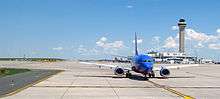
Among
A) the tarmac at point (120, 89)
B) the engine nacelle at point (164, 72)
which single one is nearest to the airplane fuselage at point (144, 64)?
the tarmac at point (120, 89)

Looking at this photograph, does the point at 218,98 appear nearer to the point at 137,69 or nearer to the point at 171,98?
the point at 171,98

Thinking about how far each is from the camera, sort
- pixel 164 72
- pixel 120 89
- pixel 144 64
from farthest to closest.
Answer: pixel 164 72 → pixel 144 64 → pixel 120 89

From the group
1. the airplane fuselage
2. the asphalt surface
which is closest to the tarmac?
the asphalt surface

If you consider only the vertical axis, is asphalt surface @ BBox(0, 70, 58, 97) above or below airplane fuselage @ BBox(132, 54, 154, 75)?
below

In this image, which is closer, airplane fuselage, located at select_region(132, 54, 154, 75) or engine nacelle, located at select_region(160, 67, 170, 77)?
airplane fuselage, located at select_region(132, 54, 154, 75)

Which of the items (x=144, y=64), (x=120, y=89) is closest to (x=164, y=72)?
(x=144, y=64)

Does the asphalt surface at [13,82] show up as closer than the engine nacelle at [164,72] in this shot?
Yes

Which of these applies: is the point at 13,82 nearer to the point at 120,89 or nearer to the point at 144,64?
the point at 120,89

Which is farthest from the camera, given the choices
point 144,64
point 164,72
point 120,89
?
point 164,72

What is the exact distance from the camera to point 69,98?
22.3m

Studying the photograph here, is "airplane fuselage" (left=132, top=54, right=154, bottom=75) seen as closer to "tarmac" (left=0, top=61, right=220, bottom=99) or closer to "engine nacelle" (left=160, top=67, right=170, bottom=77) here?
"tarmac" (left=0, top=61, right=220, bottom=99)

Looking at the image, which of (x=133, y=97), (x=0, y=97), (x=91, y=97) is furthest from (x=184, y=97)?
(x=0, y=97)

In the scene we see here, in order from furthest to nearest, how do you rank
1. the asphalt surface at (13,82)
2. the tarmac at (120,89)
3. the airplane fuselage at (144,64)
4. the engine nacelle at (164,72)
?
the engine nacelle at (164,72), the airplane fuselage at (144,64), the asphalt surface at (13,82), the tarmac at (120,89)

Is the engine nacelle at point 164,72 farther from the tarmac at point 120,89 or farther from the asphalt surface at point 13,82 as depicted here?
the asphalt surface at point 13,82
